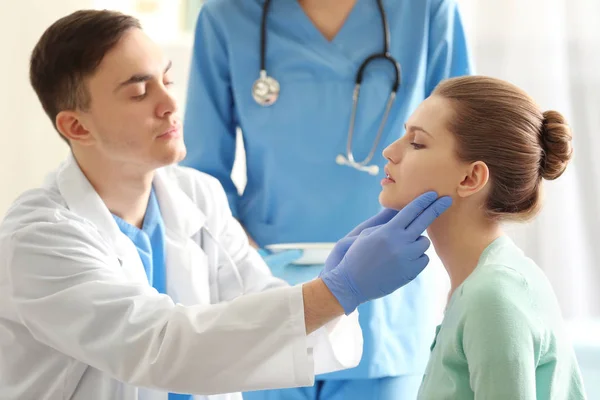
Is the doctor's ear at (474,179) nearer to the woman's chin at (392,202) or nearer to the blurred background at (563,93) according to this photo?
the woman's chin at (392,202)

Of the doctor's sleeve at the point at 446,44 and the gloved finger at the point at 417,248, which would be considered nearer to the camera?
the gloved finger at the point at 417,248

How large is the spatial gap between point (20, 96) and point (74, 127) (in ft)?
3.00

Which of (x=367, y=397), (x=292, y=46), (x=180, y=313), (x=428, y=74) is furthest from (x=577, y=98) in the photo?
(x=180, y=313)

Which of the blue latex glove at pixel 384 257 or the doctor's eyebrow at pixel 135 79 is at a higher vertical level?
the doctor's eyebrow at pixel 135 79

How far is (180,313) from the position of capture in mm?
1294

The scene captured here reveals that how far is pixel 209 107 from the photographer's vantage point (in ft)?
6.06

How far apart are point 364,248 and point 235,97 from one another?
0.68 metres

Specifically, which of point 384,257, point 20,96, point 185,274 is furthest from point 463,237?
point 20,96

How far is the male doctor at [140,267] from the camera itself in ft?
4.14

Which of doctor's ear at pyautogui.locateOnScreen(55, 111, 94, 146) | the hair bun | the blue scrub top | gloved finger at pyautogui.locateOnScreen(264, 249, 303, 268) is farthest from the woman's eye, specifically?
the hair bun

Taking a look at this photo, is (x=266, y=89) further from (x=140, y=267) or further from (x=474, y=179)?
(x=474, y=179)

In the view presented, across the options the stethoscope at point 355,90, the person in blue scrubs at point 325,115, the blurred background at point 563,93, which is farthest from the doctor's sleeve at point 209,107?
the blurred background at point 563,93

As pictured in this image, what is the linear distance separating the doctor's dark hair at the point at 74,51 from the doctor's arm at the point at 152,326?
0.33m

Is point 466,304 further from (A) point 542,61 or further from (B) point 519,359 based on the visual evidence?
(A) point 542,61
